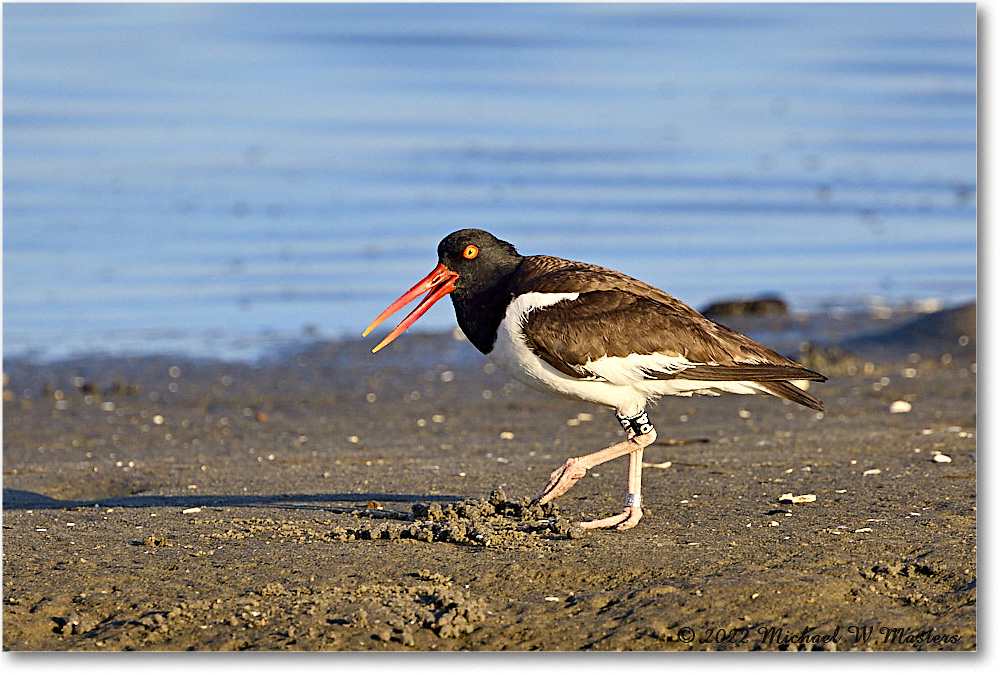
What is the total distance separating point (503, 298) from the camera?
216 inches

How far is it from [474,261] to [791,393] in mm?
1547

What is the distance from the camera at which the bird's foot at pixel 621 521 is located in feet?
16.9

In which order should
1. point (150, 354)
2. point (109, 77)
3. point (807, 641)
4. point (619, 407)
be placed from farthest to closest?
point (109, 77), point (150, 354), point (619, 407), point (807, 641)

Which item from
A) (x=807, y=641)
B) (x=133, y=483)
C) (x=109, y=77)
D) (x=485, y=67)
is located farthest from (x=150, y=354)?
(x=109, y=77)

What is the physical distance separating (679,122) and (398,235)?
36.6 feet

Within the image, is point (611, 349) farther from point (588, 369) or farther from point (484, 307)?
point (484, 307)

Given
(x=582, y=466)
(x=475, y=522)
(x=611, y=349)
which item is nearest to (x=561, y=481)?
(x=582, y=466)

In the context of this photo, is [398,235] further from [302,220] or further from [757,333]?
[757,333]

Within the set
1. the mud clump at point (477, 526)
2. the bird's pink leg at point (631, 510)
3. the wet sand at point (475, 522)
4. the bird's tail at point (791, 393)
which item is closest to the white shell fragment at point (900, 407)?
Answer: the wet sand at point (475, 522)

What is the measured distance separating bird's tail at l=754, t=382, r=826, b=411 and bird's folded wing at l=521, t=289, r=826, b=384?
45mm

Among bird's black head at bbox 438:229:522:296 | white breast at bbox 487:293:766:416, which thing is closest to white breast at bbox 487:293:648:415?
white breast at bbox 487:293:766:416

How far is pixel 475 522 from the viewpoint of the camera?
5227mm

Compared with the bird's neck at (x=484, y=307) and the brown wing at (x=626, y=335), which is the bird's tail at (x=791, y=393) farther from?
the bird's neck at (x=484, y=307)

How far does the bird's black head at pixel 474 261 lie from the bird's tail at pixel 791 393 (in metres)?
1.27
